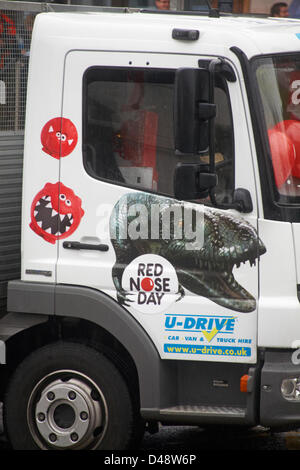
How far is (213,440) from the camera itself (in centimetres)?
732

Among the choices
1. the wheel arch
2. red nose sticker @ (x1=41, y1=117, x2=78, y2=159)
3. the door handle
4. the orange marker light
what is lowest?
the orange marker light

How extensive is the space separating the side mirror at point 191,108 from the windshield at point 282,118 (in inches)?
13.8

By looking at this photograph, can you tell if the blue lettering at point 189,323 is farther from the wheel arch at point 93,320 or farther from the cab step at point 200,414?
the cab step at point 200,414

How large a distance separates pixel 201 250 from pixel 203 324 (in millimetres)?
425

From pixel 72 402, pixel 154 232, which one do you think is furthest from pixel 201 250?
pixel 72 402

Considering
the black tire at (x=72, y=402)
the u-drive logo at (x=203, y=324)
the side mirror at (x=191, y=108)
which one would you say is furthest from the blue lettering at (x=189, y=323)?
the side mirror at (x=191, y=108)

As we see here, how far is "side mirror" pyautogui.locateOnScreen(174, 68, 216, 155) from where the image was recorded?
5352 millimetres

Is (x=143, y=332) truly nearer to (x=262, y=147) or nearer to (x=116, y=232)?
(x=116, y=232)

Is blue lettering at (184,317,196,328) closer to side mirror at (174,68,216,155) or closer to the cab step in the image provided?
the cab step

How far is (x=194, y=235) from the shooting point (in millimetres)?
5723

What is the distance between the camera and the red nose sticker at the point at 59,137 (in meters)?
5.83

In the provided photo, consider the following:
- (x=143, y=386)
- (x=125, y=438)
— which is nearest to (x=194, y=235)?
(x=143, y=386)

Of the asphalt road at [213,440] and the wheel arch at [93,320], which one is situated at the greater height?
the wheel arch at [93,320]
